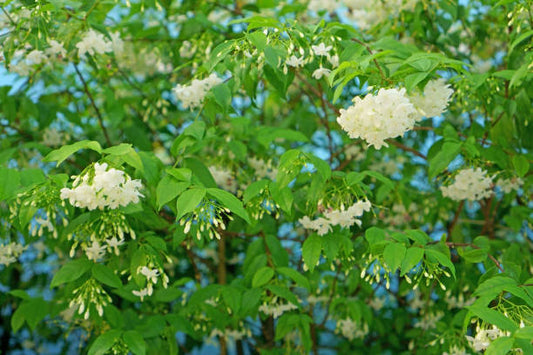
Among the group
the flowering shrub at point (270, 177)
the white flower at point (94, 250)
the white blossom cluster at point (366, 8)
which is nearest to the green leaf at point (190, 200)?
the flowering shrub at point (270, 177)

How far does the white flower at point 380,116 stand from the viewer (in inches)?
84.5

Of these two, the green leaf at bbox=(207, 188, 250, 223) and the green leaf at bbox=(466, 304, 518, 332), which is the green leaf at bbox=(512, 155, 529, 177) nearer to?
the green leaf at bbox=(466, 304, 518, 332)

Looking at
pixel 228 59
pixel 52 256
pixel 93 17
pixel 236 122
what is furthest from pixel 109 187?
pixel 52 256

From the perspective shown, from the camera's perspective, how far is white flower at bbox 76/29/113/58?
10.0ft

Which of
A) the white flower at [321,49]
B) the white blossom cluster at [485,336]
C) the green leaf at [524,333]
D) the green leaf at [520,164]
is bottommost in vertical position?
the white blossom cluster at [485,336]

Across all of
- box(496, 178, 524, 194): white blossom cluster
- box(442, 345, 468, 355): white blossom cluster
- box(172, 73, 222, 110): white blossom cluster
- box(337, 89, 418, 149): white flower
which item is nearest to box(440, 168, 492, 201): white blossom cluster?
box(496, 178, 524, 194): white blossom cluster

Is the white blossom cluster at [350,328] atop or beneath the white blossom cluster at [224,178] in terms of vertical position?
beneath

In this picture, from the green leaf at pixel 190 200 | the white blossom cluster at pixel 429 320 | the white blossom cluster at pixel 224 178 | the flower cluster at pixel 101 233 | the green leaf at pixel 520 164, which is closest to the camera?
the green leaf at pixel 190 200

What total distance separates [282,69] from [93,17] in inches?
57.1

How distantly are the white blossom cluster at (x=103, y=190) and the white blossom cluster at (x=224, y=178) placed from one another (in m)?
1.04

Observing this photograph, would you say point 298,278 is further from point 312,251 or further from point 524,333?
point 524,333

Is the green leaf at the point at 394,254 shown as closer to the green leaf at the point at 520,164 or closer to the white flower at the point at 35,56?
the green leaf at the point at 520,164

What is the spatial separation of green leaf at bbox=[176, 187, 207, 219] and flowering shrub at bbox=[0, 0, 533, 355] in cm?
1

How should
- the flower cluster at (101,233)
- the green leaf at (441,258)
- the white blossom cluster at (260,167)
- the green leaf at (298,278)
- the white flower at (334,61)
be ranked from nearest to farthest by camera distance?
1. the green leaf at (441,258)
2. the flower cluster at (101,233)
3. the white flower at (334,61)
4. the green leaf at (298,278)
5. the white blossom cluster at (260,167)
